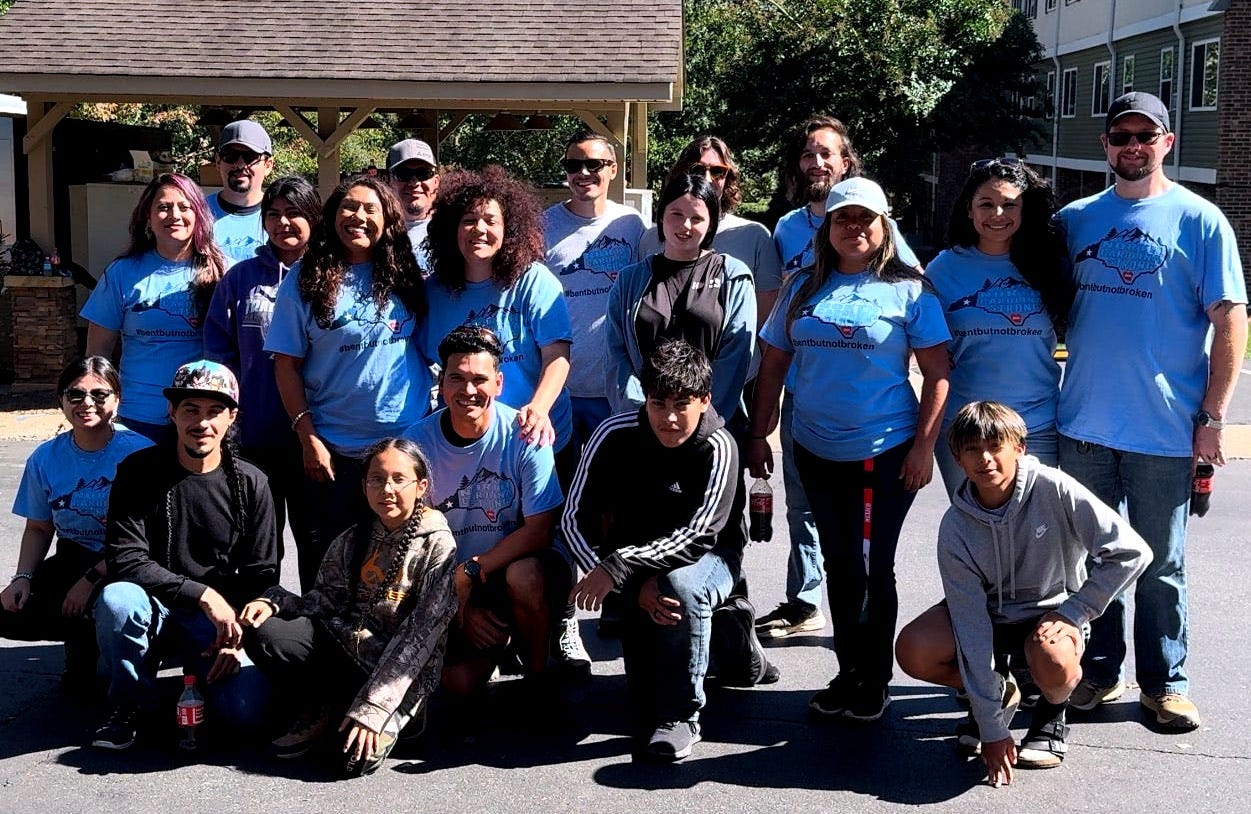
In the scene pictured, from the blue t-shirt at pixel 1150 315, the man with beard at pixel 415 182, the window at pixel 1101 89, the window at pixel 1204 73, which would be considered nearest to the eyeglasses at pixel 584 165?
the man with beard at pixel 415 182

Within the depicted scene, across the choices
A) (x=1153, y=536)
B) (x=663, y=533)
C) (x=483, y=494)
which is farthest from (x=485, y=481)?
(x=1153, y=536)

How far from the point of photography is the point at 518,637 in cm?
476

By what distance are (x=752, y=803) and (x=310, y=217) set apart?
2655 millimetres

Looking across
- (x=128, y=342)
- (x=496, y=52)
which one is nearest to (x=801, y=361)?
(x=128, y=342)

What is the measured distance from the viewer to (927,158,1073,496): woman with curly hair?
15.5ft

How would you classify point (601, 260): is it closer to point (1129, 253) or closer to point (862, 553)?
point (862, 553)

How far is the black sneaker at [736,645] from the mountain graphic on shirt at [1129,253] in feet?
5.75

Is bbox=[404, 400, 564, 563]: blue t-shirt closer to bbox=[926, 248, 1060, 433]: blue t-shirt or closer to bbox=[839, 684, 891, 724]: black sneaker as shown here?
bbox=[839, 684, 891, 724]: black sneaker

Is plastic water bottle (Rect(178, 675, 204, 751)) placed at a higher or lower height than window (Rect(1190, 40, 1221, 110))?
lower

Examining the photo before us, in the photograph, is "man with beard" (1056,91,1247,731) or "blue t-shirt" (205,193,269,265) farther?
"blue t-shirt" (205,193,269,265)

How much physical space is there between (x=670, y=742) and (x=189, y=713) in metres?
1.53

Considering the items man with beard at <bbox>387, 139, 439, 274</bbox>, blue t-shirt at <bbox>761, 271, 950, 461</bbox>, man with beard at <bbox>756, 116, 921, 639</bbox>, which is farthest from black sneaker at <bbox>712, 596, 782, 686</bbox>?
man with beard at <bbox>387, 139, 439, 274</bbox>

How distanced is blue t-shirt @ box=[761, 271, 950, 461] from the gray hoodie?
1.35 feet

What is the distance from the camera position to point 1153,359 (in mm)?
4645
